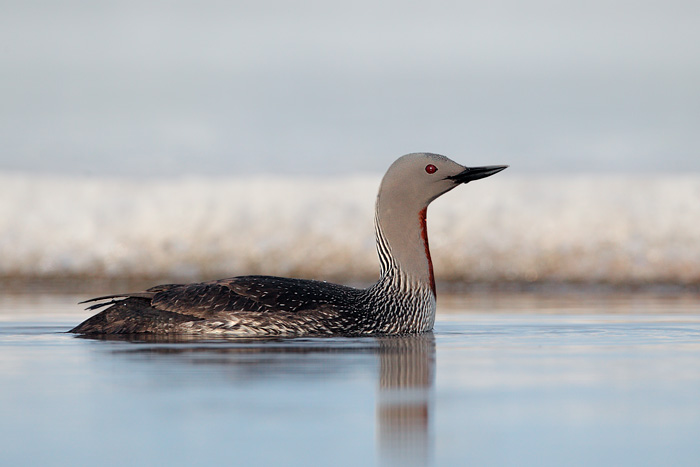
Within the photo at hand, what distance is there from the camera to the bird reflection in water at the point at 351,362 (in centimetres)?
475

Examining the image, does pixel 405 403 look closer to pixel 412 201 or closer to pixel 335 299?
pixel 335 299

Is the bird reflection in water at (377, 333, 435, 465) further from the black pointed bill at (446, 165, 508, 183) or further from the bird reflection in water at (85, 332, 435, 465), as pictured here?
the black pointed bill at (446, 165, 508, 183)

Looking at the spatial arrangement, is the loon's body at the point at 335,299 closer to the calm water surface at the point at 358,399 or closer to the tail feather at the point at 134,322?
the tail feather at the point at 134,322

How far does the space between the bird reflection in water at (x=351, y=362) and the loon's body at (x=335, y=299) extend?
175mm

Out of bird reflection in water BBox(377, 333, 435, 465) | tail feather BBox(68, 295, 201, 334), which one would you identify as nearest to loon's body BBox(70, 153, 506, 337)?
tail feather BBox(68, 295, 201, 334)

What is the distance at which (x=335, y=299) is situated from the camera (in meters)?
9.11

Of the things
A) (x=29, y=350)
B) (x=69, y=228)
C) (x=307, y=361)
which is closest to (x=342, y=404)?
(x=307, y=361)

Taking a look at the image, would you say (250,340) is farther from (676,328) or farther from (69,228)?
(69,228)

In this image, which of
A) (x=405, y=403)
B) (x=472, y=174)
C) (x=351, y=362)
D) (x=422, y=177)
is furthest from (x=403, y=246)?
(x=405, y=403)

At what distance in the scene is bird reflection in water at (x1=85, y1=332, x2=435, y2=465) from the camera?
475cm

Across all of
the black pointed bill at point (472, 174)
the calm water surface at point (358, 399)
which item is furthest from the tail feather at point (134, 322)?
the black pointed bill at point (472, 174)

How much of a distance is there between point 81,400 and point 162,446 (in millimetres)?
1273

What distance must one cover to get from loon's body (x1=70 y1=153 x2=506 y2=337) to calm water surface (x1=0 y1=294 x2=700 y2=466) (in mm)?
317

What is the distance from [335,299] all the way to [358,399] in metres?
3.54
